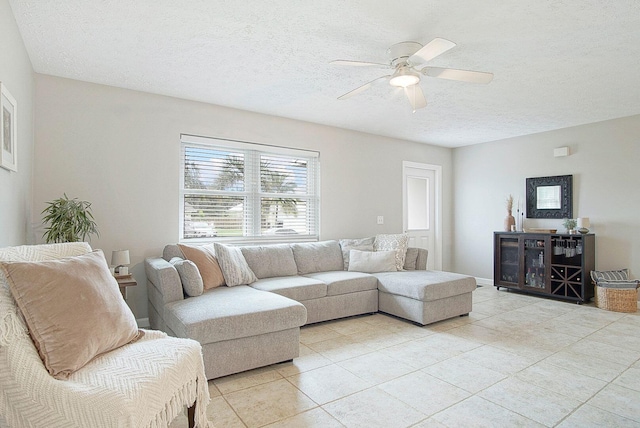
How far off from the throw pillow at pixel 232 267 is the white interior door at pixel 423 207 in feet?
10.5

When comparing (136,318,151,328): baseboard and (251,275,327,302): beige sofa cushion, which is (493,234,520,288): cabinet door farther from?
(136,318,151,328): baseboard

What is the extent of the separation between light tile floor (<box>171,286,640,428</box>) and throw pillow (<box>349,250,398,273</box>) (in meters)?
0.75

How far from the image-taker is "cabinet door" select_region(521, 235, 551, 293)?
4.92 m

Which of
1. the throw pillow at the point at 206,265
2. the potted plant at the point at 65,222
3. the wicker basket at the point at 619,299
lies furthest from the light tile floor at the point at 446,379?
the potted plant at the point at 65,222

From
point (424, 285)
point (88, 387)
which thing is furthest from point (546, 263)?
point (88, 387)

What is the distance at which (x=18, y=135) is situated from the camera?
253 cm

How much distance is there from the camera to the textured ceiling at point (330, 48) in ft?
7.19

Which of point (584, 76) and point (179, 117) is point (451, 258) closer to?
point (584, 76)

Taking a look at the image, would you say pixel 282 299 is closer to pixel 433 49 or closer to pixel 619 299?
pixel 433 49

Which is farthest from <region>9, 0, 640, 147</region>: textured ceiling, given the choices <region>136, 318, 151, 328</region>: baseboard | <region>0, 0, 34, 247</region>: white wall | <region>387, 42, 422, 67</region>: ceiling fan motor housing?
<region>136, 318, 151, 328</region>: baseboard

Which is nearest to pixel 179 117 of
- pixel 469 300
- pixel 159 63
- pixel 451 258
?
pixel 159 63

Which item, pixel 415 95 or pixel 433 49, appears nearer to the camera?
pixel 433 49

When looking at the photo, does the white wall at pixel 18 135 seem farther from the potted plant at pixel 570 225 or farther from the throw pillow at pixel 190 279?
the potted plant at pixel 570 225

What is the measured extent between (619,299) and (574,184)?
5.34 feet
